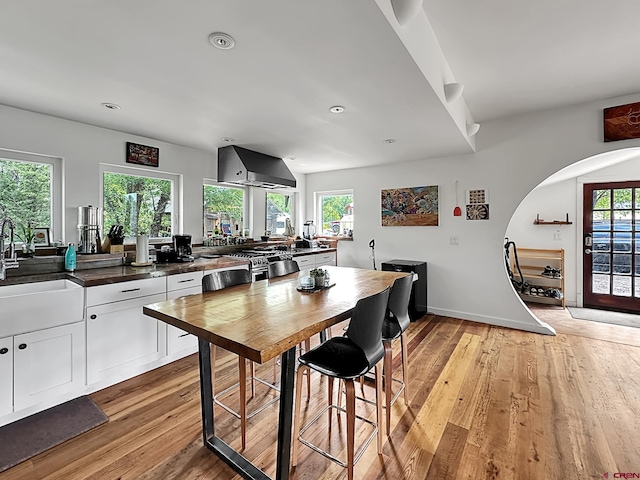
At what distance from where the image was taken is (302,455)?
1.71 metres

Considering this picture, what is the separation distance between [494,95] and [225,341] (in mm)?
3403

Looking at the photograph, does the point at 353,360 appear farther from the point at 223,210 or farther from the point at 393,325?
the point at 223,210

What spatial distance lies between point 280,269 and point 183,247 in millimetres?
1346

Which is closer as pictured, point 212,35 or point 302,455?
point 212,35

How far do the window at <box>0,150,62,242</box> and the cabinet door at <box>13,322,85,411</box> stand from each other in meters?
1.17

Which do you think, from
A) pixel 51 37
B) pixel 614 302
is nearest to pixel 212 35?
pixel 51 37

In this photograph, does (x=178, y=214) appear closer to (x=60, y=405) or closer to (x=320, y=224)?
(x=60, y=405)

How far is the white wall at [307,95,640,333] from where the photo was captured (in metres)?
3.35

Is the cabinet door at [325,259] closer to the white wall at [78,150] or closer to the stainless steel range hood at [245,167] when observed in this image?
the stainless steel range hood at [245,167]

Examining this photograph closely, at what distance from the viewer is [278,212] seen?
5.33 meters

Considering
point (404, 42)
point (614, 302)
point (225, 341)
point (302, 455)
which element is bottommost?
point (302, 455)

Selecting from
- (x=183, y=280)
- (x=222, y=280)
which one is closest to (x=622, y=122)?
(x=222, y=280)

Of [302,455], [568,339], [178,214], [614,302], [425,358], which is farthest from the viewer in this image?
[614,302]

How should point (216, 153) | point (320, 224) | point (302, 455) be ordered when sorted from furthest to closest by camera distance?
1. point (320, 224)
2. point (216, 153)
3. point (302, 455)
